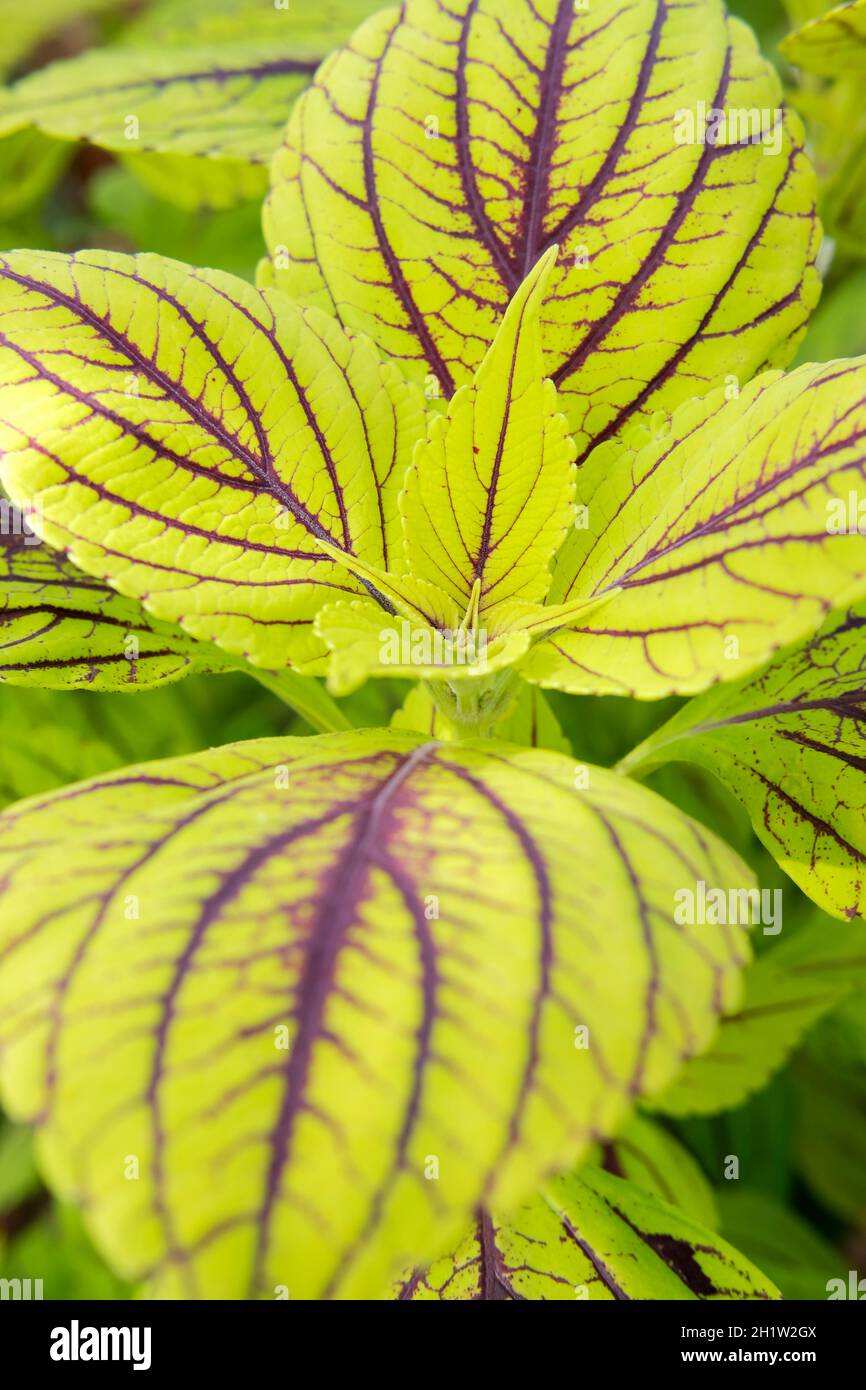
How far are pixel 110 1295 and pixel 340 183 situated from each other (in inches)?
36.1

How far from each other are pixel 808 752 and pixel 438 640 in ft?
0.75

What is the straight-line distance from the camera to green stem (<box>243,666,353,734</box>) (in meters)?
0.78

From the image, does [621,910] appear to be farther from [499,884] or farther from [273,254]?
[273,254]

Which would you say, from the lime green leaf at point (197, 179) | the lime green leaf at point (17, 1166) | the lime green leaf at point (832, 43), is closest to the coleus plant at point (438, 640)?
the lime green leaf at point (832, 43)

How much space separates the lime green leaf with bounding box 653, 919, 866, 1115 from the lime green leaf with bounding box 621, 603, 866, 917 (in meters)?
0.34

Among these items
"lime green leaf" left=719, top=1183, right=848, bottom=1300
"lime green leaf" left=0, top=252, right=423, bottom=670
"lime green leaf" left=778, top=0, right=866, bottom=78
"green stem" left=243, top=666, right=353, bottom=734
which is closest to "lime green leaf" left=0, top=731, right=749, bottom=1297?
"lime green leaf" left=0, top=252, right=423, bottom=670

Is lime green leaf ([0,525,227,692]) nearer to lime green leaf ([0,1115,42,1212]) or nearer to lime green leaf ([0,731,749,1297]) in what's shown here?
lime green leaf ([0,731,749,1297])

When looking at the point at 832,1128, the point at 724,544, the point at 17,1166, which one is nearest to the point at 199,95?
the point at 724,544

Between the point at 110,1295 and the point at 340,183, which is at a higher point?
the point at 340,183

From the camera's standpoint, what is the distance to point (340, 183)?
2.46 ft

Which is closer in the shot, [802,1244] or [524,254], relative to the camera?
[524,254]

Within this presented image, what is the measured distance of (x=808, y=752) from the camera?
698mm

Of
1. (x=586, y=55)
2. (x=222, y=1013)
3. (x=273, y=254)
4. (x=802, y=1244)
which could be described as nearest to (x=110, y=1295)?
(x=802, y=1244)

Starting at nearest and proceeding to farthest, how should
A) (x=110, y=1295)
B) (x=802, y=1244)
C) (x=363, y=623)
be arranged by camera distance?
1. (x=363, y=623)
2. (x=110, y=1295)
3. (x=802, y=1244)
